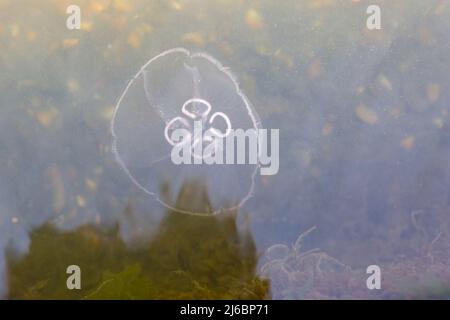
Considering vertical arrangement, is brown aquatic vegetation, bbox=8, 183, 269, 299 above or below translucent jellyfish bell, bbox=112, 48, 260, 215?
below

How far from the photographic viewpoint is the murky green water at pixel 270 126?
2.41 metres

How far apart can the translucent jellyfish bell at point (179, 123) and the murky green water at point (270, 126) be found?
6 cm

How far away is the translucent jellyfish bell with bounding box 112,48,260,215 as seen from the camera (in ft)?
7.86

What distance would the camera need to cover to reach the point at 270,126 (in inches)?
94.8

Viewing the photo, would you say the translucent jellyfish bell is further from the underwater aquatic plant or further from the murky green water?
the underwater aquatic plant

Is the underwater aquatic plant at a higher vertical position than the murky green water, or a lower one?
lower

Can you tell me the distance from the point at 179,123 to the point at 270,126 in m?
0.39

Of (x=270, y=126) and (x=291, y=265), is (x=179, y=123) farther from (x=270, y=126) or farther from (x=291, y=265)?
(x=291, y=265)

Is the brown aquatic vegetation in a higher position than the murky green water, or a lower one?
lower

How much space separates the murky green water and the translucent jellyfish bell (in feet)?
0.18

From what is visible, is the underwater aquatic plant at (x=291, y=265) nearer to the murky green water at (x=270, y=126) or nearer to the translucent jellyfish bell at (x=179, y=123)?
the murky green water at (x=270, y=126)

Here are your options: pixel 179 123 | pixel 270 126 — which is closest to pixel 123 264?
pixel 179 123

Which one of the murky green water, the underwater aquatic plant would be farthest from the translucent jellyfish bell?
the underwater aquatic plant

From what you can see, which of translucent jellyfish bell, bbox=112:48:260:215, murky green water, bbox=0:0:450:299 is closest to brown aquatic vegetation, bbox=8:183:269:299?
murky green water, bbox=0:0:450:299
